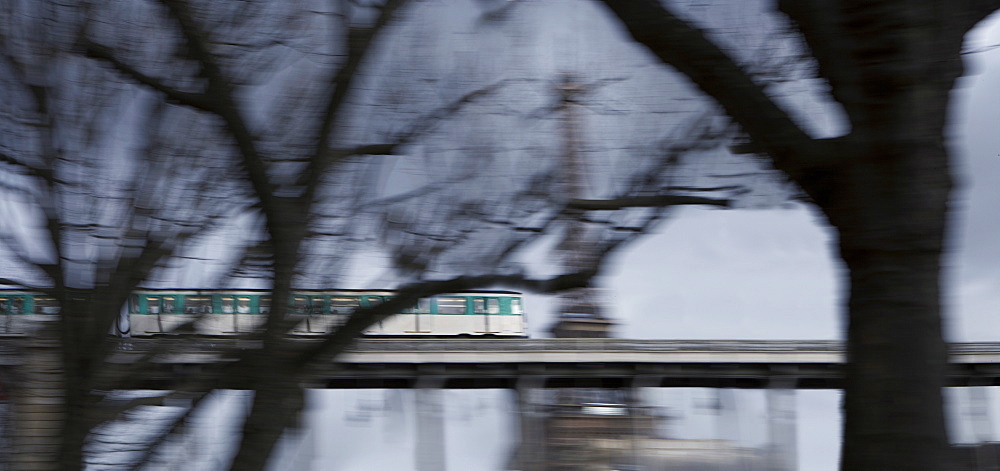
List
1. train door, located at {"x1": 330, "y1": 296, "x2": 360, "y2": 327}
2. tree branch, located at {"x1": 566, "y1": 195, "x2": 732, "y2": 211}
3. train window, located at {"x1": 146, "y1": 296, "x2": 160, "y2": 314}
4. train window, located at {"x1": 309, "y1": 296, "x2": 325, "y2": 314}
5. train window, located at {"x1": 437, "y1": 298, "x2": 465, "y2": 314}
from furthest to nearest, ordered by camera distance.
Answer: train window, located at {"x1": 437, "y1": 298, "x2": 465, "y2": 314} → train window, located at {"x1": 146, "y1": 296, "x2": 160, "y2": 314} → train window, located at {"x1": 309, "y1": 296, "x2": 325, "y2": 314} → train door, located at {"x1": 330, "y1": 296, "x2": 360, "y2": 327} → tree branch, located at {"x1": 566, "y1": 195, "x2": 732, "y2": 211}

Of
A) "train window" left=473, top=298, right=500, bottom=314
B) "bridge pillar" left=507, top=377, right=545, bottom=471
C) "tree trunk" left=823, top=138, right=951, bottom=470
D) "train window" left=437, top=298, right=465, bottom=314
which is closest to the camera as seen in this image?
"tree trunk" left=823, top=138, right=951, bottom=470

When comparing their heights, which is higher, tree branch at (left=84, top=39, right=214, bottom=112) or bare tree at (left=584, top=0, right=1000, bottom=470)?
tree branch at (left=84, top=39, right=214, bottom=112)

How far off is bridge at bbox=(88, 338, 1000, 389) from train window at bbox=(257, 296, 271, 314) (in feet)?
77.2

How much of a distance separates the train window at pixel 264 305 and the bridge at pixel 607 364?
23.5 m

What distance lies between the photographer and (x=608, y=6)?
3316 millimetres

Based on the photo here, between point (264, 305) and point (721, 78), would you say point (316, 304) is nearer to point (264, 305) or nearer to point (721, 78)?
point (264, 305)

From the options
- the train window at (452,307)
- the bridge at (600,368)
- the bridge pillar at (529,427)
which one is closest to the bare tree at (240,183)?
the bridge pillar at (529,427)

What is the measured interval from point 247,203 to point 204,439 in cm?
156

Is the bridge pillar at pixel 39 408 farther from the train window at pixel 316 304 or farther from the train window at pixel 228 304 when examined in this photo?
the train window at pixel 316 304

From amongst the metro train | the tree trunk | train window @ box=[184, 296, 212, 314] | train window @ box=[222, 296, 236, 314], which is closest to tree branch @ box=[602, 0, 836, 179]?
the tree trunk

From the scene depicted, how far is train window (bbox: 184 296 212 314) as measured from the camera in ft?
17.3

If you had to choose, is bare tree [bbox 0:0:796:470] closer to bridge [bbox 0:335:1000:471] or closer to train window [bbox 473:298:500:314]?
bridge [bbox 0:335:1000:471]

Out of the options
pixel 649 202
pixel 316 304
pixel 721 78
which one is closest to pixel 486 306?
pixel 316 304

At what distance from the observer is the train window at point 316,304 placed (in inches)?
177
